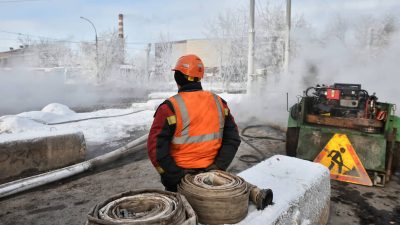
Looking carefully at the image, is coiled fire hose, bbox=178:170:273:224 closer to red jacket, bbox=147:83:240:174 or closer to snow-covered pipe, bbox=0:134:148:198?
red jacket, bbox=147:83:240:174

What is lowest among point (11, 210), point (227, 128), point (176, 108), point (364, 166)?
point (11, 210)

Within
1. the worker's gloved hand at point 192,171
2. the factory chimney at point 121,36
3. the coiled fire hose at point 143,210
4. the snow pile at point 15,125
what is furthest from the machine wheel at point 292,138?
the factory chimney at point 121,36

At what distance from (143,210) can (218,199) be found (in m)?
0.51

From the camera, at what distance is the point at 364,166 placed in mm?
5902

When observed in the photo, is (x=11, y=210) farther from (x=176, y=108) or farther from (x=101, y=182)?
(x=176, y=108)

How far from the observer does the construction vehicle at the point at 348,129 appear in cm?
586

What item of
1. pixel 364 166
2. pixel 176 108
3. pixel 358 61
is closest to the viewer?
pixel 176 108

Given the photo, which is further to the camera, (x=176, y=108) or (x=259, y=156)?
(x=259, y=156)

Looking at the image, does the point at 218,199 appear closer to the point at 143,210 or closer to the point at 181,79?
the point at 143,210

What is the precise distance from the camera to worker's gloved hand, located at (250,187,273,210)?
8.87 ft

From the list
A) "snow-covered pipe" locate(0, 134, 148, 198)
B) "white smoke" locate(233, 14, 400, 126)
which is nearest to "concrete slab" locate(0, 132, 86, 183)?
"snow-covered pipe" locate(0, 134, 148, 198)

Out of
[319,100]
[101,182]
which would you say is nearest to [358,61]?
[319,100]

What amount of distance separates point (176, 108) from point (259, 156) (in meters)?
5.45

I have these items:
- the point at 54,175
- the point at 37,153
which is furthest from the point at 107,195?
the point at 37,153
